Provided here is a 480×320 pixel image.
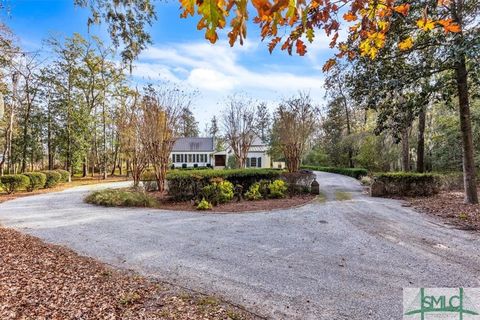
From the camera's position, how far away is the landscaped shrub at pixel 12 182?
13070 millimetres

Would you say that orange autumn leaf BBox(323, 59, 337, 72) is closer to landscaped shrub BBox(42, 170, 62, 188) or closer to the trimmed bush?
the trimmed bush

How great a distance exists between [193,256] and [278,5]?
3.99 metres

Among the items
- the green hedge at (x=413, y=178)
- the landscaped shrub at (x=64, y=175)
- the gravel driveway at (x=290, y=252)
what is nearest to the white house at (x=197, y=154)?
the landscaped shrub at (x=64, y=175)

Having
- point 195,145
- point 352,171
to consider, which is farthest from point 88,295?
point 195,145

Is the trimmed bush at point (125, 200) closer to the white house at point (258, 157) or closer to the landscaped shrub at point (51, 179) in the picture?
the landscaped shrub at point (51, 179)

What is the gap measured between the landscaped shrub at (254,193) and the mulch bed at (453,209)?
5.08 m

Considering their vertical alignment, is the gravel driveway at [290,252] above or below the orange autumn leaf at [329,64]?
below

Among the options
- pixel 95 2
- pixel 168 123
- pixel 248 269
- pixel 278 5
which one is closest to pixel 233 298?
pixel 248 269

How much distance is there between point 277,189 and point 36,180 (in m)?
13.4

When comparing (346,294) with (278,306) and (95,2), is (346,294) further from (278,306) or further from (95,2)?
(95,2)

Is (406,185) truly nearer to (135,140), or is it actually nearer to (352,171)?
(352,171)

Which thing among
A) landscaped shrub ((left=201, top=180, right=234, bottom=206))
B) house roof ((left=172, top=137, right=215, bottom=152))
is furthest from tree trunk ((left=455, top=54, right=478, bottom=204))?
house roof ((left=172, top=137, right=215, bottom=152))

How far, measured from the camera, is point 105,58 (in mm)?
23188

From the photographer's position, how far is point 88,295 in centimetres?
291
